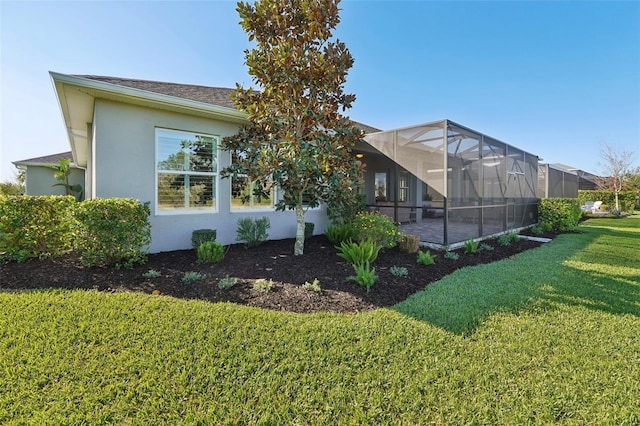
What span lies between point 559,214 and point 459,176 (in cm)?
737

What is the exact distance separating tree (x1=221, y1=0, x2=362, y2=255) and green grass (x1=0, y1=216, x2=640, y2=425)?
295cm

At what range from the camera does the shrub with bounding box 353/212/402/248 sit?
6.49 meters

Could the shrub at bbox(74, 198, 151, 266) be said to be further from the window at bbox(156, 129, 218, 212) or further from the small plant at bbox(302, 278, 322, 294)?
the small plant at bbox(302, 278, 322, 294)

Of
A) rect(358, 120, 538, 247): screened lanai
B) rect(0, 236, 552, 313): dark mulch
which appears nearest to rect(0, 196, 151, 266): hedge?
rect(0, 236, 552, 313): dark mulch

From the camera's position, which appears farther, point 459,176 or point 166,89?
point 459,176

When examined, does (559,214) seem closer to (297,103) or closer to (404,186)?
(404,186)

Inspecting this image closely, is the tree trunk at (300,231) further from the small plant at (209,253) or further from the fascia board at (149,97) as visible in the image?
the fascia board at (149,97)

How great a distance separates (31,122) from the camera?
→ 978 cm

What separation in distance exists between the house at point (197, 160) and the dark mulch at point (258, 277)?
1.30 meters

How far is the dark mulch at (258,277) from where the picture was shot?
3998 millimetres

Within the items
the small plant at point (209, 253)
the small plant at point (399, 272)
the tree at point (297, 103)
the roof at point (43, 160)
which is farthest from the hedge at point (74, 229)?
the roof at point (43, 160)

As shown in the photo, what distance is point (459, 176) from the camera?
7824 millimetres

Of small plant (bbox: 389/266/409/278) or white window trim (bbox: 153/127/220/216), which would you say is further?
white window trim (bbox: 153/127/220/216)

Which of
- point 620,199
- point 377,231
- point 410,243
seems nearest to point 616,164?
point 620,199
